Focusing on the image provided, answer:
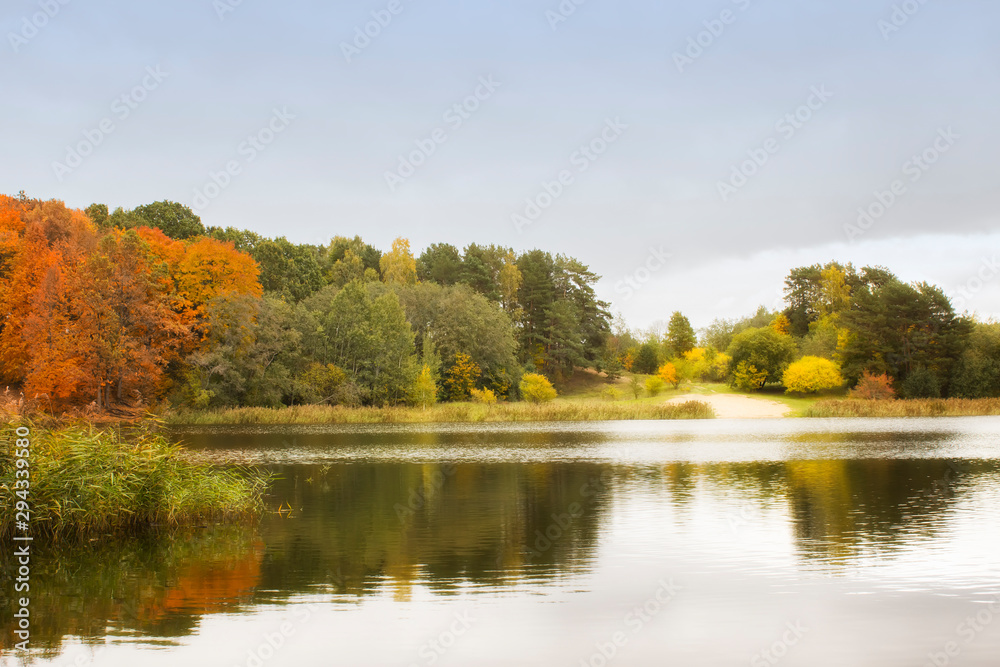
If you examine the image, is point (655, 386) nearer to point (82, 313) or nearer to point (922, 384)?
point (922, 384)

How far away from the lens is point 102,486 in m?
13.4

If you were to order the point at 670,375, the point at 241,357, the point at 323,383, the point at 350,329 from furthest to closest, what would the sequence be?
the point at 670,375 < the point at 350,329 < the point at 323,383 < the point at 241,357

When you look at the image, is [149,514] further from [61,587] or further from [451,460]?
[451,460]

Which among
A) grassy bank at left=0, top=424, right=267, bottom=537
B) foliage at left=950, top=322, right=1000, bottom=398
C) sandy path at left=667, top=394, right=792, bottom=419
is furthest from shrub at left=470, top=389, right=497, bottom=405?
grassy bank at left=0, top=424, right=267, bottom=537

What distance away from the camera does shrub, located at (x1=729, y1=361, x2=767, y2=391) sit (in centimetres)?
7244

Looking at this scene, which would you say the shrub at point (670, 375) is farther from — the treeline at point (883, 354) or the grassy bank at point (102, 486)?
the grassy bank at point (102, 486)

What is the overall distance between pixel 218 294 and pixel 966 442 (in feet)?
150

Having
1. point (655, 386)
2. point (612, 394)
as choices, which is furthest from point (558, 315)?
point (655, 386)

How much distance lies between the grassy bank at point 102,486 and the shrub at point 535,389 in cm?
5846

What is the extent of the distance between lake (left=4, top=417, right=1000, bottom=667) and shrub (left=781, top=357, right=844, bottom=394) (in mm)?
47092

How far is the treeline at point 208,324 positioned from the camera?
4472 cm

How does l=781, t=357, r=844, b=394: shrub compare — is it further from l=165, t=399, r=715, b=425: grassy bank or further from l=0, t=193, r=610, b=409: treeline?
l=0, t=193, r=610, b=409: treeline

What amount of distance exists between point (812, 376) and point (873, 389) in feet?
20.0

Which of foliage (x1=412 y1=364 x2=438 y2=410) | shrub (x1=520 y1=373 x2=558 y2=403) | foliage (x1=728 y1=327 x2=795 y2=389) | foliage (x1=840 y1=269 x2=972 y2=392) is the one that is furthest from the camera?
shrub (x1=520 y1=373 x2=558 y2=403)
